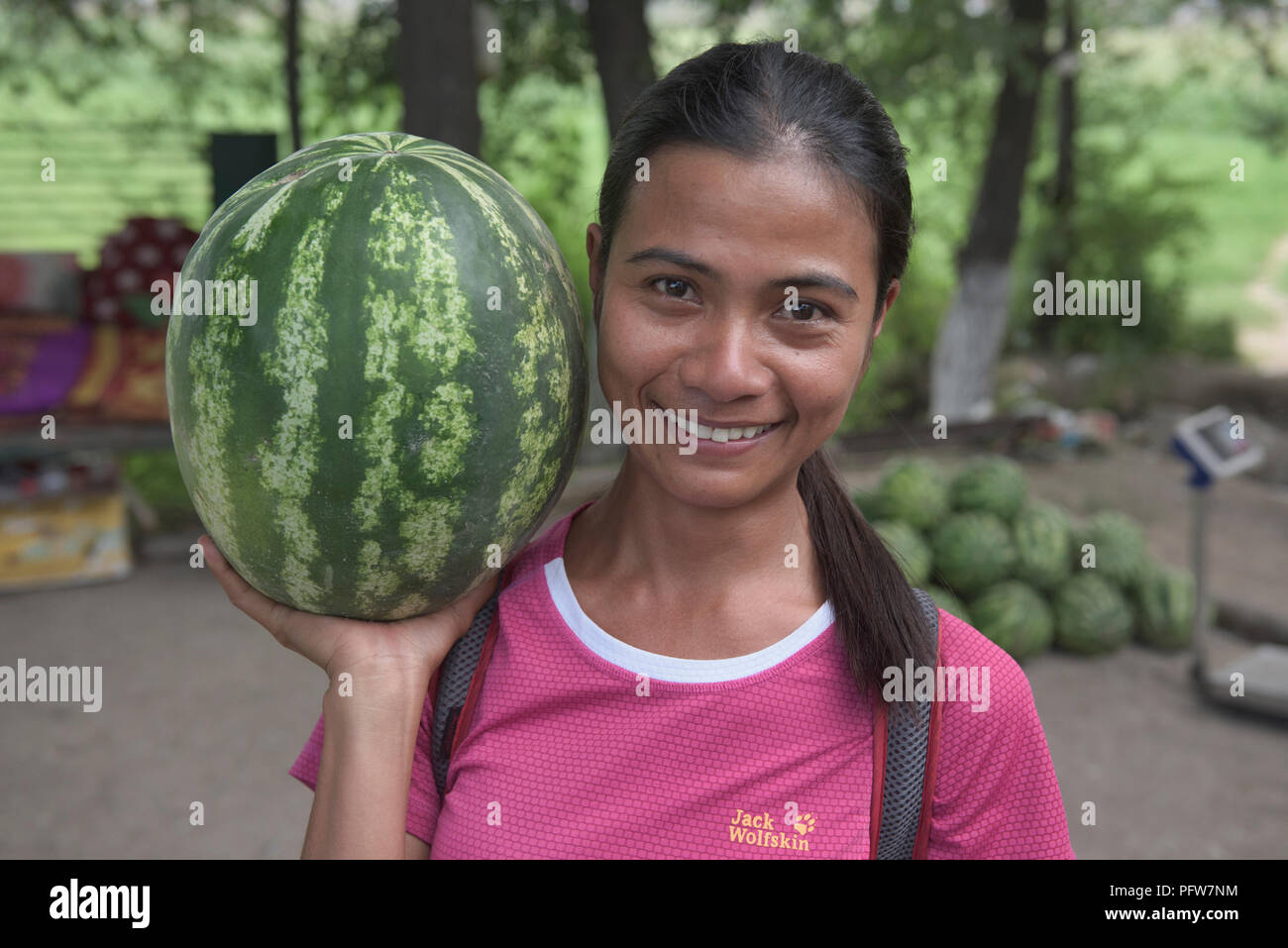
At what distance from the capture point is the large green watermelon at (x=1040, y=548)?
5.11m

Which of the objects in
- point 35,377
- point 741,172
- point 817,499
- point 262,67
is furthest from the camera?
point 262,67

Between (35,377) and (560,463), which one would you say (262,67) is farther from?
(560,463)

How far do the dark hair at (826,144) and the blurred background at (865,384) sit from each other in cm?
79

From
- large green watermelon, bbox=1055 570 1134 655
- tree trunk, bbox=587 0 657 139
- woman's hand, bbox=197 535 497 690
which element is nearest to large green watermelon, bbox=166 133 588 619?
woman's hand, bbox=197 535 497 690

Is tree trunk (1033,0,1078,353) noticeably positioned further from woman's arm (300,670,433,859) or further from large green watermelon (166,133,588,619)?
woman's arm (300,670,433,859)

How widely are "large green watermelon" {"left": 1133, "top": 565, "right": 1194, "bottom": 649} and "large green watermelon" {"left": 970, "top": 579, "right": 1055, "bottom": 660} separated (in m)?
0.64

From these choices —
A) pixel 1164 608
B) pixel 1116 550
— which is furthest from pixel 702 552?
pixel 1164 608

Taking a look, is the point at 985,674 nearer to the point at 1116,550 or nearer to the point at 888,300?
the point at 888,300

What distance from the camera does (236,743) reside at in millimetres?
4547

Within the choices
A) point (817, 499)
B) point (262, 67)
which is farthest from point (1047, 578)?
point (262, 67)

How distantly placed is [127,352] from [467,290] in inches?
236

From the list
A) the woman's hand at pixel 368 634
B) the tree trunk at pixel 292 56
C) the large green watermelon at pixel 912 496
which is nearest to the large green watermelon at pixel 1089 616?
the large green watermelon at pixel 912 496

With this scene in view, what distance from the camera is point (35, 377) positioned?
6.45 metres

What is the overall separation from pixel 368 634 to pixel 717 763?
490 millimetres
